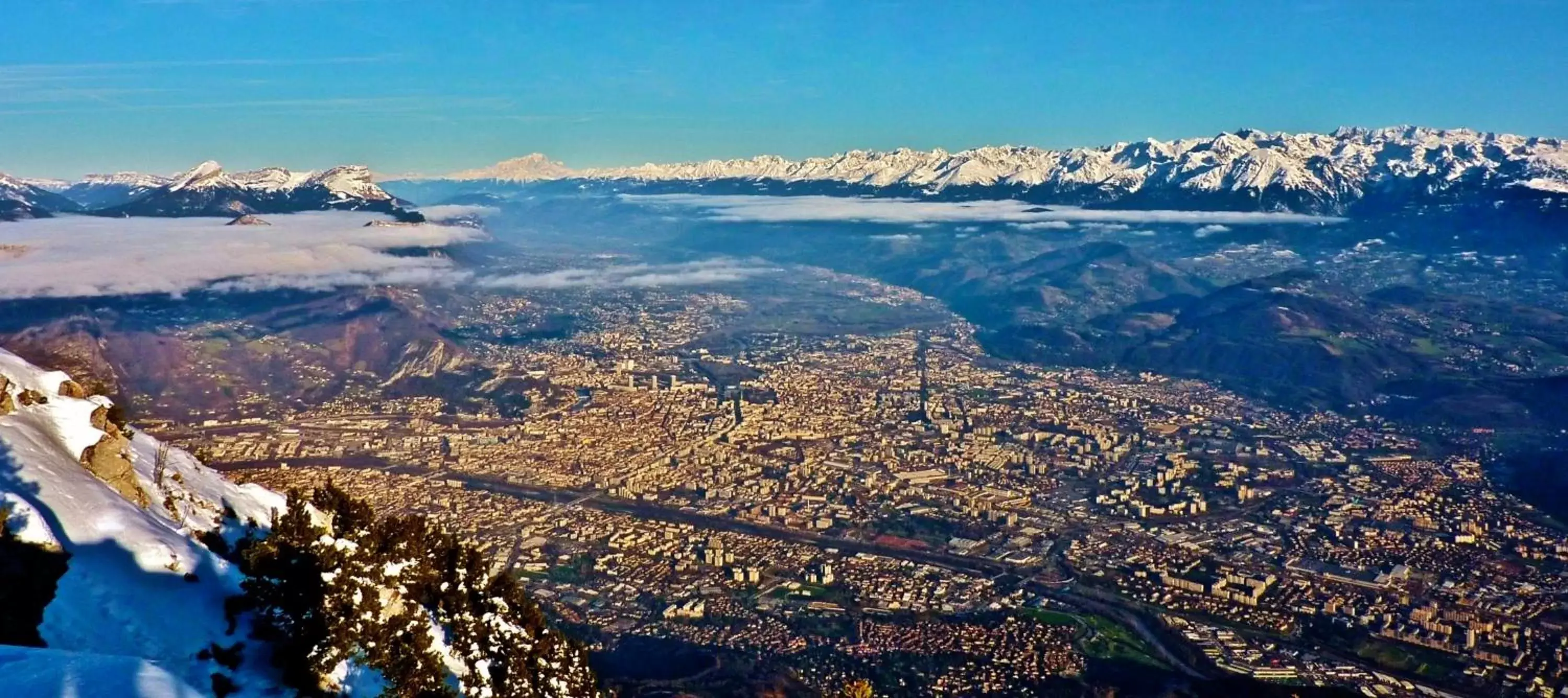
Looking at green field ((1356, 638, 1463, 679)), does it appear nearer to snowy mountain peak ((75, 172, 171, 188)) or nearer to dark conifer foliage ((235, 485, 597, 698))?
dark conifer foliage ((235, 485, 597, 698))

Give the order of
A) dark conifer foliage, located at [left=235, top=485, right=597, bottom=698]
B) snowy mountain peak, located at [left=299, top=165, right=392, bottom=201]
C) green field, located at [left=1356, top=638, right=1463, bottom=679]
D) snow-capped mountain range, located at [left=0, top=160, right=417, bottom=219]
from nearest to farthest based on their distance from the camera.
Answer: dark conifer foliage, located at [left=235, top=485, right=597, bottom=698], green field, located at [left=1356, top=638, right=1463, bottom=679], snow-capped mountain range, located at [left=0, top=160, right=417, bottom=219], snowy mountain peak, located at [left=299, top=165, right=392, bottom=201]

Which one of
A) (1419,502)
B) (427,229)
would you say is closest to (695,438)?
(1419,502)

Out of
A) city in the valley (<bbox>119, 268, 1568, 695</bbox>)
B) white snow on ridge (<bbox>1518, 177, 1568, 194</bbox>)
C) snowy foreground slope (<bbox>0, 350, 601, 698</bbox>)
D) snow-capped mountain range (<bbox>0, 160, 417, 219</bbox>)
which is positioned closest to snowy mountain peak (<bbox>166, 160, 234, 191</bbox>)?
snow-capped mountain range (<bbox>0, 160, 417, 219</bbox>)

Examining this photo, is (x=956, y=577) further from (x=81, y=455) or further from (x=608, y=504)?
(x=81, y=455)

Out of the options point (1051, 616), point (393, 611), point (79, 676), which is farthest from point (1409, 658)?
point (79, 676)

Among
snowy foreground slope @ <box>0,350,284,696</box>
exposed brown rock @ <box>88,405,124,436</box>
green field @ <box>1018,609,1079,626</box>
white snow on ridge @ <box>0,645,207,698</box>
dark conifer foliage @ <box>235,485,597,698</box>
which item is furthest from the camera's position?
green field @ <box>1018,609,1079,626</box>

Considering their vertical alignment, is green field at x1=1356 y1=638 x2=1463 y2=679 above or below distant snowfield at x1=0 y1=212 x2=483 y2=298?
below

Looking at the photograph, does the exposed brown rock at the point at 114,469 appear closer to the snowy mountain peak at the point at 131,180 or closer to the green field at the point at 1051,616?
the green field at the point at 1051,616
